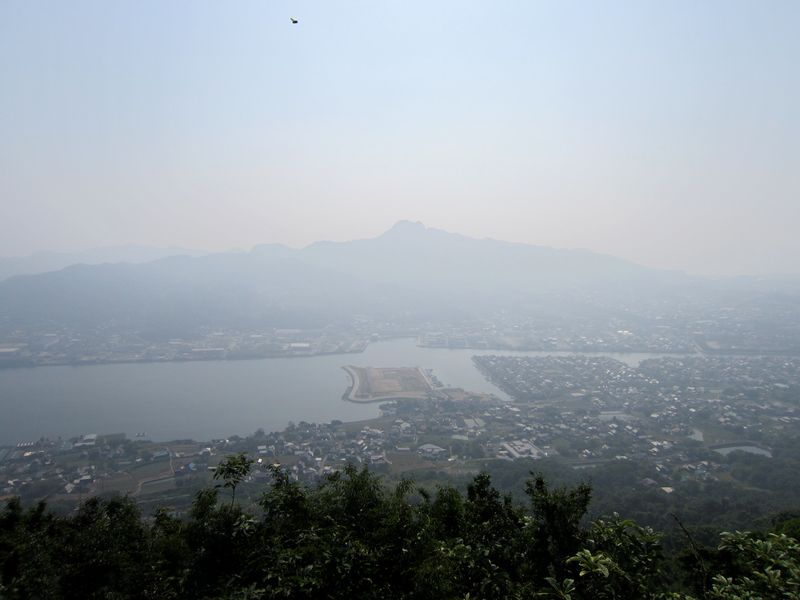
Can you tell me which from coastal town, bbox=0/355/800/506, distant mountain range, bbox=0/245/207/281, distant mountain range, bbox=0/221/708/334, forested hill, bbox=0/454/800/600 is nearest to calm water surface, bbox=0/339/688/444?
coastal town, bbox=0/355/800/506

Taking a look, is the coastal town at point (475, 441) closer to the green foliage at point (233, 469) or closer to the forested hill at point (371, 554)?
the forested hill at point (371, 554)

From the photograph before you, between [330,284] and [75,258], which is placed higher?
[75,258]

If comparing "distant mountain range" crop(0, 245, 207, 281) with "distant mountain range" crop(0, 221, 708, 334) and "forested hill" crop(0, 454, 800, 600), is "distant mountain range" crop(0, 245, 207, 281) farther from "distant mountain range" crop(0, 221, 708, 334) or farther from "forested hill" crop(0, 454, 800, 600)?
"forested hill" crop(0, 454, 800, 600)

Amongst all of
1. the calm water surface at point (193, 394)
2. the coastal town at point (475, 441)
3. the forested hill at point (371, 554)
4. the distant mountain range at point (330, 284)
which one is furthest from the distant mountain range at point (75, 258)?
the forested hill at point (371, 554)

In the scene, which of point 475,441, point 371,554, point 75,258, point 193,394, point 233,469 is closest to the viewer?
point 371,554

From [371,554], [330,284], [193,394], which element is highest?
[330,284]

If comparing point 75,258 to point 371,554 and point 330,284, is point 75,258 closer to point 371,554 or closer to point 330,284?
point 330,284

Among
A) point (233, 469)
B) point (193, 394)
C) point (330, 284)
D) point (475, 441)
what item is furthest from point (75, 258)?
point (233, 469)
